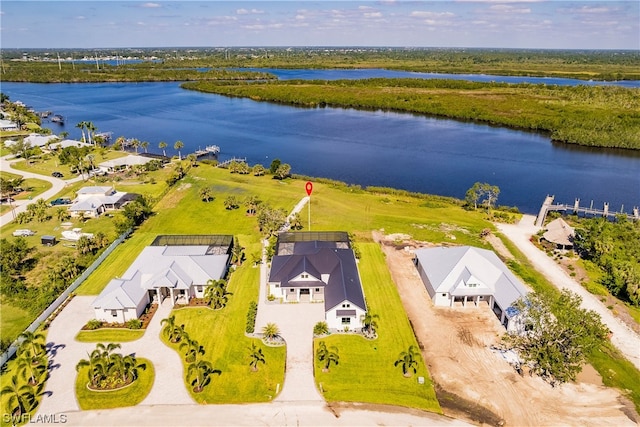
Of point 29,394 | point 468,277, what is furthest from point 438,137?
point 29,394

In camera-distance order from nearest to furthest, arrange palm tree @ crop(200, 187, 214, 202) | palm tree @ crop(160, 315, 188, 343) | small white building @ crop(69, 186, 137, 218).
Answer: palm tree @ crop(160, 315, 188, 343)
small white building @ crop(69, 186, 137, 218)
palm tree @ crop(200, 187, 214, 202)

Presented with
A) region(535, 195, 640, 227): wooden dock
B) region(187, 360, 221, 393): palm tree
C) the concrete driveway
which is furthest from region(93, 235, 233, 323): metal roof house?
region(535, 195, 640, 227): wooden dock

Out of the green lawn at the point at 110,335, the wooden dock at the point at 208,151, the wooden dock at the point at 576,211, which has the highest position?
the wooden dock at the point at 208,151

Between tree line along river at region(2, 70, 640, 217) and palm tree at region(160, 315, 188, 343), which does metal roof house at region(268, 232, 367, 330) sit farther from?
tree line along river at region(2, 70, 640, 217)

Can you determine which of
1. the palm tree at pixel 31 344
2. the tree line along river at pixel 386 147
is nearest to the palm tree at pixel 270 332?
the palm tree at pixel 31 344

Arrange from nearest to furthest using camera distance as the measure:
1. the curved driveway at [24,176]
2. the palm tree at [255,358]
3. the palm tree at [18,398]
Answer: the palm tree at [18,398], the palm tree at [255,358], the curved driveway at [24,176]

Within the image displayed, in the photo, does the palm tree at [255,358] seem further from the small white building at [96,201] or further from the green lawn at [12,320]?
the small white building at [96,201]
